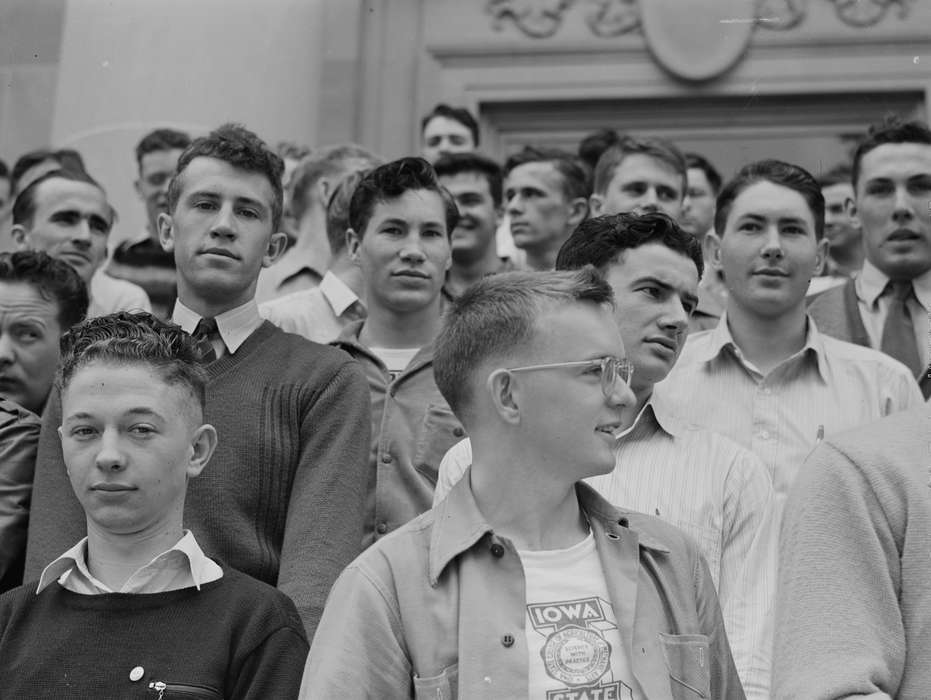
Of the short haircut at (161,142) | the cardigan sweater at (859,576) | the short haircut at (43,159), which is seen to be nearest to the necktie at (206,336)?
the cardigan sweater at (859,576)

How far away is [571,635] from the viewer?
2.73m

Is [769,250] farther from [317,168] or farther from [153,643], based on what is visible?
[153,643]

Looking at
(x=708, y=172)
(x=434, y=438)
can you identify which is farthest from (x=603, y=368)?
(x=708, y=172)

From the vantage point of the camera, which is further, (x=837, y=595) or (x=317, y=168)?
(x=317, y=168)

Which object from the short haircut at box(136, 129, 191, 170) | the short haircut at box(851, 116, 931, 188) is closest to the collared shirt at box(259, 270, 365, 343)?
the short haircut at box(136, 129, 191, 170)

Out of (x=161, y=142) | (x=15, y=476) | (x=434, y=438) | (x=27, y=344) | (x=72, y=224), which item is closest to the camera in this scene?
(x=15, y=476)

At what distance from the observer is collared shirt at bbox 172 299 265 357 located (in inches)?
156

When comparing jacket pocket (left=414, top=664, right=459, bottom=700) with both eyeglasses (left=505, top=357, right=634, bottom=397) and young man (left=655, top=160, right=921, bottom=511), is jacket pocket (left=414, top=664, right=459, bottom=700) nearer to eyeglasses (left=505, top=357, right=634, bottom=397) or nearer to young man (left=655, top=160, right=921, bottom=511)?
eyeglasses (left=505, top=357, right=634, bottom=397)

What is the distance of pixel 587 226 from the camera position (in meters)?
4.18

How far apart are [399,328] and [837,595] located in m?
2.51

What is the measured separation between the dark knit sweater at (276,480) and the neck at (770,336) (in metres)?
1.39

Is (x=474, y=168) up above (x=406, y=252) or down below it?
above

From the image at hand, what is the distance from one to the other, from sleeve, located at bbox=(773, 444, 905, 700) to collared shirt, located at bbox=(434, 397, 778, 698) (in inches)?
35.4

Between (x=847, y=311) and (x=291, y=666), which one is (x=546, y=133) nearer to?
(x=847, y=311)
